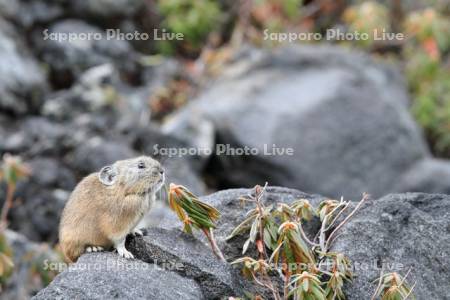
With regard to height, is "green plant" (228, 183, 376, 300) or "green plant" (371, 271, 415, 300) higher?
"green plant" (228, 183, 376, 300)

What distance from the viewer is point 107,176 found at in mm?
7105

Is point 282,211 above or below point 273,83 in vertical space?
below

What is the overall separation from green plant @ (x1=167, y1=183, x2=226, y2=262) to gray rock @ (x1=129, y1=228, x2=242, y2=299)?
0.57ft

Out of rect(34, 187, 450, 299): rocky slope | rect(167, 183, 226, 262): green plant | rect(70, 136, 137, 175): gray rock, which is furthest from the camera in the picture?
rect(70, 136, 137, 175): gray rock

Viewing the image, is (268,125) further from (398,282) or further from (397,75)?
(398,282)

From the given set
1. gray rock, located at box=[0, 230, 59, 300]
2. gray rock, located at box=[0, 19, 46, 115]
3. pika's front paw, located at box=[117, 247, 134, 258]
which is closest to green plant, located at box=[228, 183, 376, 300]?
pika's front paw, located at box=[117, 247, 134, 258]

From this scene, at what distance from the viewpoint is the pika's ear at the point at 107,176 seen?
7078mm

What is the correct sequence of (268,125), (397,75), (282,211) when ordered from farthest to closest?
(397,75) < (268,125) < (282,211)

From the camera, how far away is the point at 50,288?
18.0 feet

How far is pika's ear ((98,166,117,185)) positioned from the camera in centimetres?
708

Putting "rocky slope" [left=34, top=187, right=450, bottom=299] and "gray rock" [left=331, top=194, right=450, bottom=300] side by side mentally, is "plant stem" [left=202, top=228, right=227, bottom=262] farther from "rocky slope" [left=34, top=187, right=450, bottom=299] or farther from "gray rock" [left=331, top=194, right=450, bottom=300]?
"gray rock" [left=331, top=194, right=450, bottom=300]

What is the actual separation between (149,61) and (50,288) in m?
11.7

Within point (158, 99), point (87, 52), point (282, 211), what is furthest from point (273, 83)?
point (282, 211)

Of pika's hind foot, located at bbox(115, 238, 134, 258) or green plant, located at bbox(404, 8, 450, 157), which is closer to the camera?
pika's hind foot, located at bbox(115, 238, 134, 258)
